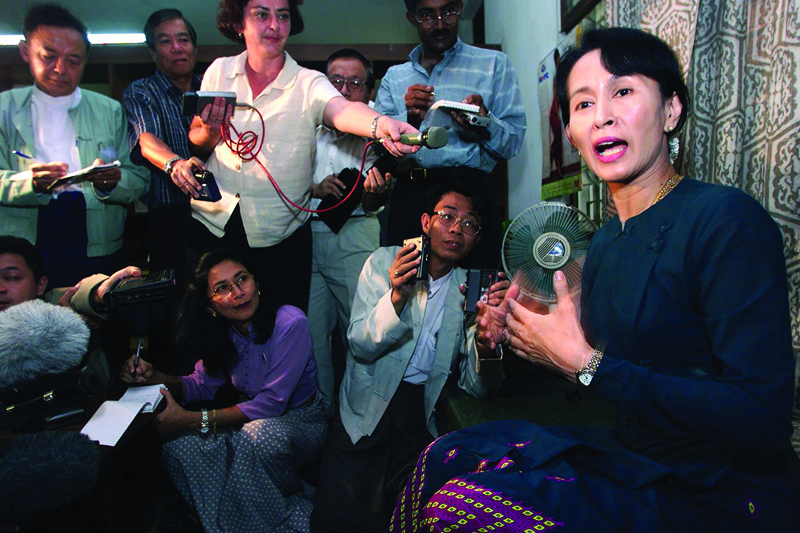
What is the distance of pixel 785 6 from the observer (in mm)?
1210

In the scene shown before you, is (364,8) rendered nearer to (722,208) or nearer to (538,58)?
(538,58)

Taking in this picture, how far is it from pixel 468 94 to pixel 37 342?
172cm

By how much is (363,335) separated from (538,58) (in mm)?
2149

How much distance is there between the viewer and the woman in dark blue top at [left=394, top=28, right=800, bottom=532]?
0.79 metres

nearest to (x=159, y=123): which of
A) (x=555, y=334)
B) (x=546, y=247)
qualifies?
(x=546, y=247)

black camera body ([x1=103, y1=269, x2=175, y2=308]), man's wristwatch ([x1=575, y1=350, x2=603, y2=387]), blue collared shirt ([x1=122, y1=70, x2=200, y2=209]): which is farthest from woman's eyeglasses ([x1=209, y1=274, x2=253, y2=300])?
man's wristwatch ([x1=575, y1=350, x2=603, y2=387])

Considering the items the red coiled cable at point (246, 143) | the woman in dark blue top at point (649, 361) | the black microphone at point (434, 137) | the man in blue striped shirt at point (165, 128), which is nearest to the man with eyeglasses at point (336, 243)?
the red coiled cable at point (246, 143)

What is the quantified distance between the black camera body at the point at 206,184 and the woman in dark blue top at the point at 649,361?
1267 mm

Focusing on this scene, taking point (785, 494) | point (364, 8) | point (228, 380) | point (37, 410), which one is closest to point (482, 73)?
point (228, 380)

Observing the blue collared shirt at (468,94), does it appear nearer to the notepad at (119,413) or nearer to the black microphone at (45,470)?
the notepad at (119,413)

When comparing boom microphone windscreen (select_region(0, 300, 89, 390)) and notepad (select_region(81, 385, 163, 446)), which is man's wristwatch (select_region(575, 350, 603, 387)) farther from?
boom microphone windscreen (select_region(0, 300, 89, 390))

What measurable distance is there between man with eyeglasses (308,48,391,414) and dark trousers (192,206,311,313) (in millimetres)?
141

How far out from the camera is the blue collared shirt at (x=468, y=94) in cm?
203

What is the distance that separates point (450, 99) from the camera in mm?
2094
